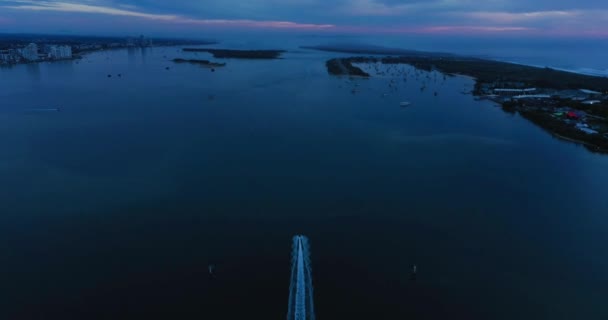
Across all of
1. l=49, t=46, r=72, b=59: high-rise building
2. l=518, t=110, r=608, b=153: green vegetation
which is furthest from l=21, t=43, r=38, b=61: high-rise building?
l=518, t=110, r=608, b=153: green vegetation

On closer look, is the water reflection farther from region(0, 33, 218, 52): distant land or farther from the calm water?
region(0, 33, 218, 52): distant land

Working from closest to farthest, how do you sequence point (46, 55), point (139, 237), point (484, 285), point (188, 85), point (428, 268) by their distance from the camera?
point (484, 285)
point (428, 268)
point (139, 237)
point (188, 85)
point (46, 55)

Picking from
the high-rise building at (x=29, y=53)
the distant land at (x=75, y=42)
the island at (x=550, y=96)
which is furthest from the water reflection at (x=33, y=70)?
the island at (x=550, y=96)

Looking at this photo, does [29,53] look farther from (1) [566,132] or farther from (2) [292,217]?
(1) [566,132]

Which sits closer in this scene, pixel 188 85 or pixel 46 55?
pixel 188 85

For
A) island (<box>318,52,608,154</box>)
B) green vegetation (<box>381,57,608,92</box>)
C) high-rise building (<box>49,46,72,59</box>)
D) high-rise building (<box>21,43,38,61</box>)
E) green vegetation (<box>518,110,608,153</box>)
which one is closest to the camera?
green vegetation (<box>518,110,608,153</box>)

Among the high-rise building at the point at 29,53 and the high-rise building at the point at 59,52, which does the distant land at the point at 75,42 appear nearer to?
the high-rise building at the point at 59,52

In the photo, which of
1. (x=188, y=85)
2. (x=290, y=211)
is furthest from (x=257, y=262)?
(x=188, y=85)

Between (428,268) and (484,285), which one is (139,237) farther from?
(484,285)
